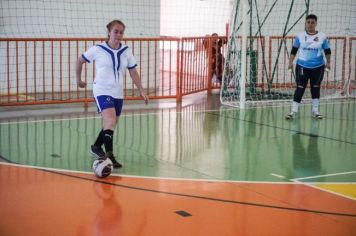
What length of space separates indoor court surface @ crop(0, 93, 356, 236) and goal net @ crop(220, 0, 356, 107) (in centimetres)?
231

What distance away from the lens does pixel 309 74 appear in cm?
1165

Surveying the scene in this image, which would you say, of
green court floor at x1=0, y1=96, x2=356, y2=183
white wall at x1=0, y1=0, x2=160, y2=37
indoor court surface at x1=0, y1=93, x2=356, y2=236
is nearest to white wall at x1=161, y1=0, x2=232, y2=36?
white wall at x1=0, y1=0, x2=160, y2=37

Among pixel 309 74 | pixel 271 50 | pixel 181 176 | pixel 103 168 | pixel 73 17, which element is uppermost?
pixel 73 17

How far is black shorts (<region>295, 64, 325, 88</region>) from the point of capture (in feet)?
38.1

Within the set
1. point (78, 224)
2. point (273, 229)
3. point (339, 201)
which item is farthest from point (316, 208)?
point (78, 224)

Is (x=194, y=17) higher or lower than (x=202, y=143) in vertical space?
higher

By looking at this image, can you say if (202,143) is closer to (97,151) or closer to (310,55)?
(97,151)

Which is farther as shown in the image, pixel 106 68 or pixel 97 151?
Result: pixel 97 151

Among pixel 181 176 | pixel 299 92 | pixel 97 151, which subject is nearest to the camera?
pixel 181 176

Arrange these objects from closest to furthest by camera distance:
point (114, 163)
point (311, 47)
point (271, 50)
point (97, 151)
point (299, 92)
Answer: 1. point (114, 163)
2. point (97, 151)
3. point (311, 47)
4. point (299, 92)
5. point (271, 50)

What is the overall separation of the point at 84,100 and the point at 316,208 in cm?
814

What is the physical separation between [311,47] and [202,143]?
3455 mm

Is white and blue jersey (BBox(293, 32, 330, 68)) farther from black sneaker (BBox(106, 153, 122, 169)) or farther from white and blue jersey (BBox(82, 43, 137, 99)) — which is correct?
black sneaker (BBox(106, 153, 122, 169))

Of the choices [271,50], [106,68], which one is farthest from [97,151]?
[271,50]
